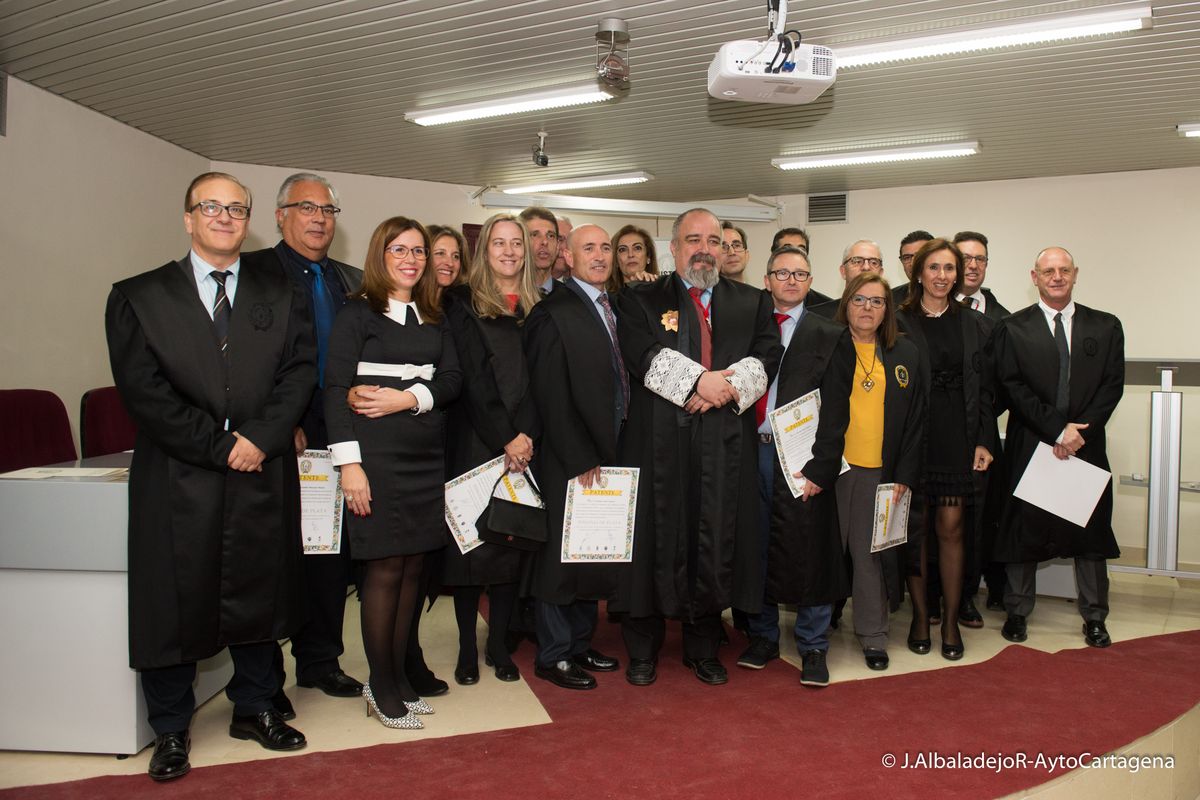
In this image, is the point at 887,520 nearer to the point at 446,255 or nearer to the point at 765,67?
the point at 765,67

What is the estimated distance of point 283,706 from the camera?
306cm

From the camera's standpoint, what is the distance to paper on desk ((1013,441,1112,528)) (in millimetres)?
4012

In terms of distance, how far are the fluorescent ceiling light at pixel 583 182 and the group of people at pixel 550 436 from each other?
373cm

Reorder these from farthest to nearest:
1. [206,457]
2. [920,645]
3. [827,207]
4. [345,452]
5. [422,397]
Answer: [827,207]
[920,645]
[422,397]
[345,452]
[206,457]

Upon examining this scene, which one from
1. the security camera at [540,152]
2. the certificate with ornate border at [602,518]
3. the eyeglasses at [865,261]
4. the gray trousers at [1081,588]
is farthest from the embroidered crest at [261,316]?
the security camera at [540,152]

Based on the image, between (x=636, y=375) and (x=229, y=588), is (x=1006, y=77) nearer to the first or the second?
(x=636, y=375)

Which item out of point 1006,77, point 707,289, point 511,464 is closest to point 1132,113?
point 1006,77

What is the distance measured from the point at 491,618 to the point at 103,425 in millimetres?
2406

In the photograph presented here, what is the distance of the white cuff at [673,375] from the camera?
3.18 m

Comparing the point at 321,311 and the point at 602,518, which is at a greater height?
the point at 321,311

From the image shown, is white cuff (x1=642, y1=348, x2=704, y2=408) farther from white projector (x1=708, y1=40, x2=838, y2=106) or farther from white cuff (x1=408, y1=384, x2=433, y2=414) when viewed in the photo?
white projector (x1=708, y1=40, x2=838, y2=106)

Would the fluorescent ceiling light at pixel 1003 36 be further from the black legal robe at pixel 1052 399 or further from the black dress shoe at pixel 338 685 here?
the black dress shoe at pixel 338 685

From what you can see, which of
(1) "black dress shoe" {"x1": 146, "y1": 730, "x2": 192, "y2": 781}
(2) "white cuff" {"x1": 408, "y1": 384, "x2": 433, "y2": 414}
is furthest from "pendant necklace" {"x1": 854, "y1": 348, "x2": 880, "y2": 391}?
(1) "black dress shoe" {"x1": 146, "y1": 730, "x2": 192, "y2": 781}

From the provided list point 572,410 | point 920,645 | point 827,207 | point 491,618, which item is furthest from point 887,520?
point 827,207
